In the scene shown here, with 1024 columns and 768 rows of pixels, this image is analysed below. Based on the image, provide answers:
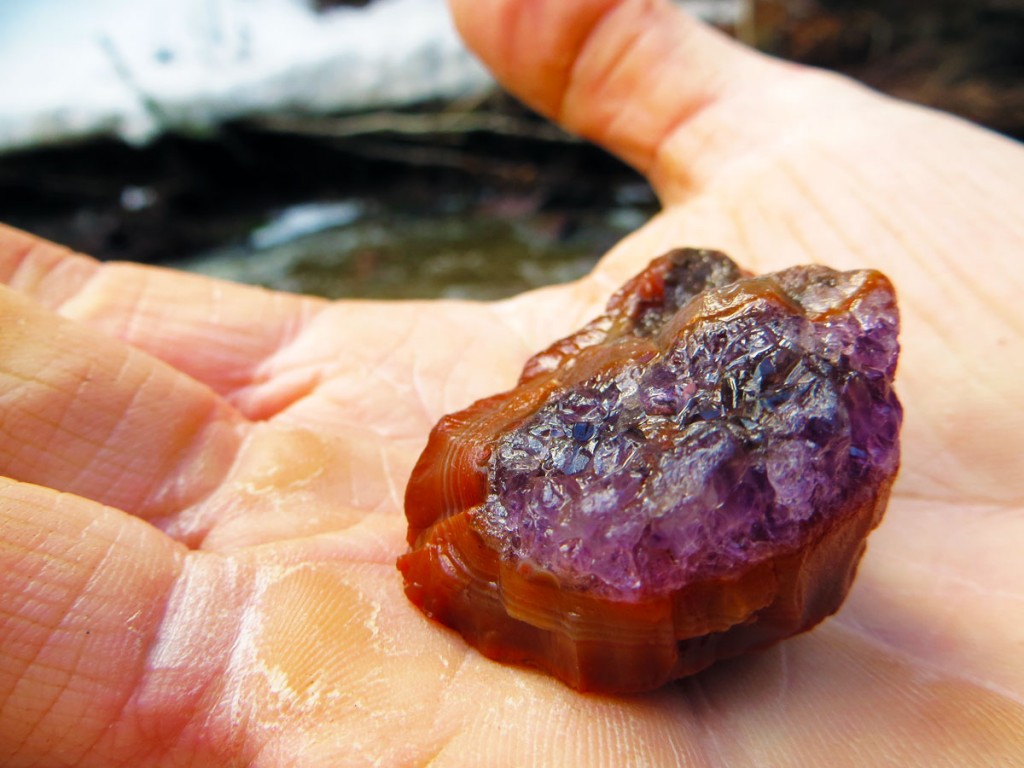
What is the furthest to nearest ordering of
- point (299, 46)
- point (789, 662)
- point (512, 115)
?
1. point (299, 46)
2. point (512, 115)
3. point (789, 662)

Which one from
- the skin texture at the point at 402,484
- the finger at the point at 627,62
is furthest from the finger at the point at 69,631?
the finger at the point at 627,62

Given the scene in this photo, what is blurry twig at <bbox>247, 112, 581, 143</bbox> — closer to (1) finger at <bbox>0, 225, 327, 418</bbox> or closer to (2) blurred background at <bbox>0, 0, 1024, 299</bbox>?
(2) blurred background at <bbox>0, 0, 1024, 299</bbox>

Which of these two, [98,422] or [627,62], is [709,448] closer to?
[98,422]

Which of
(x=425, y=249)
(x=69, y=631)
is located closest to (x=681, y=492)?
(x=69, y=631)

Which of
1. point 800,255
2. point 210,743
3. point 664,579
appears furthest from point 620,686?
point 800,255

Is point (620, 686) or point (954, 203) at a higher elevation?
point (954, 203)

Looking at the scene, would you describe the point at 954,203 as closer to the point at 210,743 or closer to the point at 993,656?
the point at 993,656

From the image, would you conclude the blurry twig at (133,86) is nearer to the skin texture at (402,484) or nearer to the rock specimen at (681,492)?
the skin texture at (402,484)
